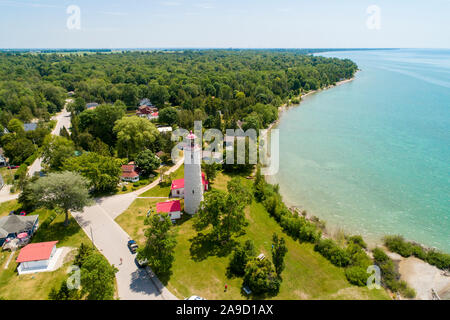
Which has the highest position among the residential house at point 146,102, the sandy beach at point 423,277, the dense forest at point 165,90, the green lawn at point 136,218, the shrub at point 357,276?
the dense forest at point 165,90

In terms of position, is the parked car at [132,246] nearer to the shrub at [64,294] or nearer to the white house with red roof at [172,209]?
the white house with red roof at [172,209]

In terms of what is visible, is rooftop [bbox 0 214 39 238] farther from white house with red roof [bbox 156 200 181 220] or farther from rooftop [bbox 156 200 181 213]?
white house with red roof [bbox 156 200 181 220]

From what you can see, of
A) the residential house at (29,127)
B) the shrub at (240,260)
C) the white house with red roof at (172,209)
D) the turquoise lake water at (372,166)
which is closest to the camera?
the shrub at (240,260)

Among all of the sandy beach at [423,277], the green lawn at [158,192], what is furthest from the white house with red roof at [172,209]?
the sandy beach at [423,277]

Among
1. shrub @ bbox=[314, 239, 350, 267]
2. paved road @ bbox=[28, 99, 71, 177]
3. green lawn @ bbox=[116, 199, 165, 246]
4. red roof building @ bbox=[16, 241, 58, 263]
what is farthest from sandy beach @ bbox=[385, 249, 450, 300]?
paved road @ bbox=[28, 99, 71, 177]
